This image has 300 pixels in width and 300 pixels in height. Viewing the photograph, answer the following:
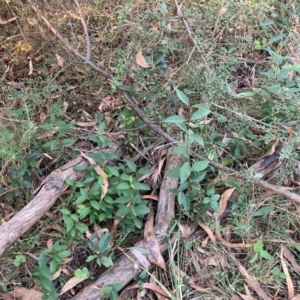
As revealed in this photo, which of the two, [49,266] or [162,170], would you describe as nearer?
[49,266]

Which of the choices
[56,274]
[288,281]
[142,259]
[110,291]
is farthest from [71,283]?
[288,281]

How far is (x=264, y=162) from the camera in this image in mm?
1742

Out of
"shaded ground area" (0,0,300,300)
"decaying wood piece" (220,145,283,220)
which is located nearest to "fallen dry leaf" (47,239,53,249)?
"shaded ground area" (0,0,300,300)

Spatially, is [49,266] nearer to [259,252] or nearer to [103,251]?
[103,251]

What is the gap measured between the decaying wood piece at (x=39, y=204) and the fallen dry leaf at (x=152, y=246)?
1.14 ft

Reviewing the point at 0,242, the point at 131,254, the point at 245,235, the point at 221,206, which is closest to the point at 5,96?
the point at 0,242

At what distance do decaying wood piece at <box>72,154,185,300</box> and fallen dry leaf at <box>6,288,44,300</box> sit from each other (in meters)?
0.13

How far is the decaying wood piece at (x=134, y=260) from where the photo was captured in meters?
1.49

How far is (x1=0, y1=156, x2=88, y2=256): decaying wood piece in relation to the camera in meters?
1.48

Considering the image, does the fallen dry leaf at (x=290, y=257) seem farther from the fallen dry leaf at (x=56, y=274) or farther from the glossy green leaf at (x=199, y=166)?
the fallen dry leaf at (x=56, y=274)

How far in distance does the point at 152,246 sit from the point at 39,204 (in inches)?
18.1

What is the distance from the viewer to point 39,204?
5.19ft

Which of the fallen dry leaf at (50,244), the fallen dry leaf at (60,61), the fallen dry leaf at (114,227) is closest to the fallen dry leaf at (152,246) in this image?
the fallen dry leaf at (114,227)

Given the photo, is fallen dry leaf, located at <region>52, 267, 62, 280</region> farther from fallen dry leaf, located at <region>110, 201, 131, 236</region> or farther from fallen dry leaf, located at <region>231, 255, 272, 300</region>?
fallen dry leaf, located at <region>231, 255, 272, 300</region>
